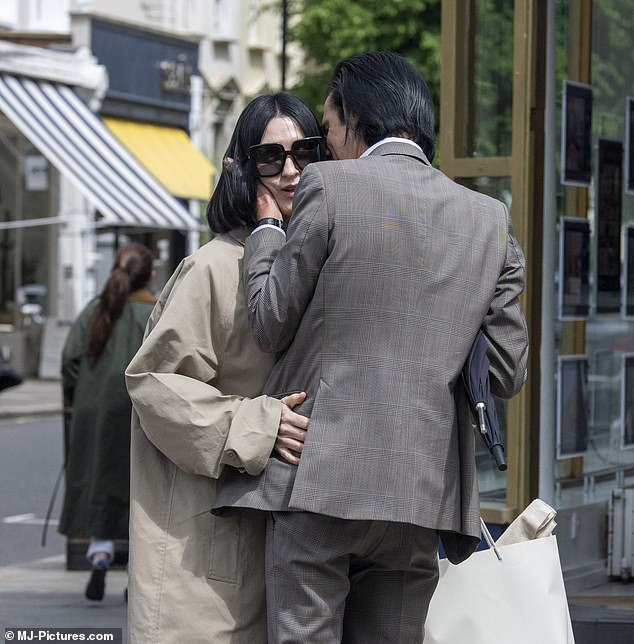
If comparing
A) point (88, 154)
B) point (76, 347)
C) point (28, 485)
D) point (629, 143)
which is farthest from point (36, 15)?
point (629, 143)

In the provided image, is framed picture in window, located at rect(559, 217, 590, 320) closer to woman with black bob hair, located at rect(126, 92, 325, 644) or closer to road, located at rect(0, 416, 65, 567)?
woman with black bob hair, located at rect(126, 92, 325, 644)

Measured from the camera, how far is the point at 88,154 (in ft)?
74.3

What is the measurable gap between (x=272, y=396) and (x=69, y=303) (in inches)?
869

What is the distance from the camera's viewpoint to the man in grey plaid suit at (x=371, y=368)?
9.52 feet

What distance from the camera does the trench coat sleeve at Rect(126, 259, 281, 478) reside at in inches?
118

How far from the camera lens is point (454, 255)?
2984 mm

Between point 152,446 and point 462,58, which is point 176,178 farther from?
point 152,446

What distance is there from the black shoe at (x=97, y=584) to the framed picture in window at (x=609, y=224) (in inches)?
108

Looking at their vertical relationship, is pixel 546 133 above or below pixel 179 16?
below

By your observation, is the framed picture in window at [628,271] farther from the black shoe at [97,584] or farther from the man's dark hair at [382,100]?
the man's dark hair at [382,100]

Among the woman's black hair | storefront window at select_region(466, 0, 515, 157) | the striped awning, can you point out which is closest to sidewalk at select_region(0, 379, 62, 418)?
the striped awning

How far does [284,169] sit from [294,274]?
1.29ft

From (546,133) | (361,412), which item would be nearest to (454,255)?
(361,412)

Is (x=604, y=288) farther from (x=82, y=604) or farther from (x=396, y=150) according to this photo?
(x=396, y=150)
